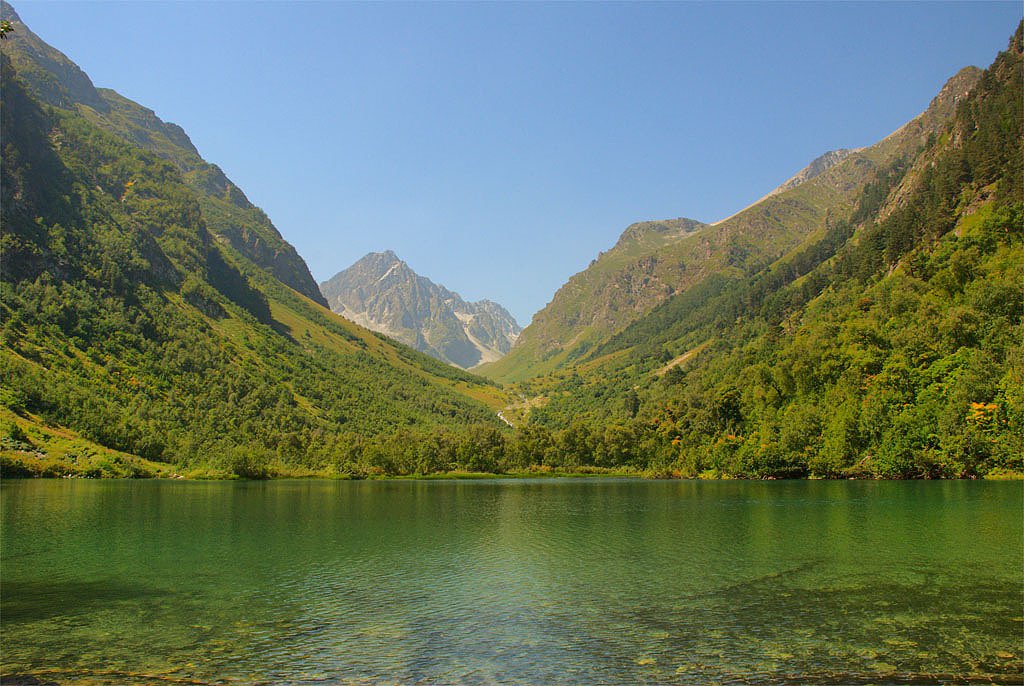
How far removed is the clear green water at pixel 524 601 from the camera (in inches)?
866

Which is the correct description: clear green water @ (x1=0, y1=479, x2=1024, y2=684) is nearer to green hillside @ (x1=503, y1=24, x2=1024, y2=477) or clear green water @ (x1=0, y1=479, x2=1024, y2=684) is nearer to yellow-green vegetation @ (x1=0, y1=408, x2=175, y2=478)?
green hillside @ (x1=503, y1=24, x2=1024, y2=477)

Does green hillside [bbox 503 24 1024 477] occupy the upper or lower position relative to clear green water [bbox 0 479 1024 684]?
upper

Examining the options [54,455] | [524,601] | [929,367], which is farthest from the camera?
[54,455]

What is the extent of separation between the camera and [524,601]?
32844 mm

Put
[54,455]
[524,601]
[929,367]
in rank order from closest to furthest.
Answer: [524,601], [929,367], [54,455]

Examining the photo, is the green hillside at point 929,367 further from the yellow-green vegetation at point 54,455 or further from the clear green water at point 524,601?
the yellow-green vegetation at point 54,455

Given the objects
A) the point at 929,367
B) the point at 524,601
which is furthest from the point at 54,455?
the point at 929,367

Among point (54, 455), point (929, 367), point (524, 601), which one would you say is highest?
point (929, 367)

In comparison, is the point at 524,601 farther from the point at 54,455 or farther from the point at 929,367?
the point at 54,455

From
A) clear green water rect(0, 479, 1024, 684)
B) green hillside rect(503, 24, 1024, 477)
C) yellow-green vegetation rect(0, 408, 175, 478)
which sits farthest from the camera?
yellow-green vegetation rect(0, 408, 175, 478)

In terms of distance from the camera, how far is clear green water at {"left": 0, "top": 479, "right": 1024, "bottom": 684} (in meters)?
22.0

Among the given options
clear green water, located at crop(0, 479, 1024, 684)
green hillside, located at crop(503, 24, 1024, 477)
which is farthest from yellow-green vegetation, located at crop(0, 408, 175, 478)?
green hillside, located at crop(503, 24, 1024, 477)

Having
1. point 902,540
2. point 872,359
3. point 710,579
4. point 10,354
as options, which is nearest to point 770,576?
point 710,579

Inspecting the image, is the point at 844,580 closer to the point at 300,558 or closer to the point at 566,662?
the point at 566,662
